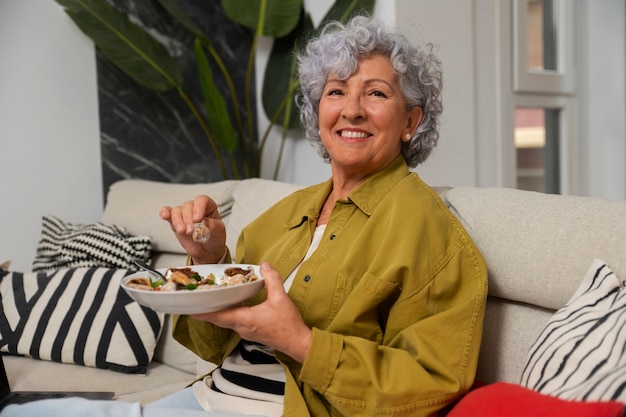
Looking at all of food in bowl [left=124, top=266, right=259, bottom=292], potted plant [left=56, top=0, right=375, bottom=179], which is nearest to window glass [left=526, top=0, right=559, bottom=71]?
potted plant [left=56, top=0, right=375, bottom=179]

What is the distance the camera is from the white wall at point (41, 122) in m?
2.93

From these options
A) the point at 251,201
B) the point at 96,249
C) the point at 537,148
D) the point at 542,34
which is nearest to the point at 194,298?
the point at 251,201

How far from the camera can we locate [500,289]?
149 cm

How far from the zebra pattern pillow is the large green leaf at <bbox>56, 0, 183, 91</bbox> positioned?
219 centimetres

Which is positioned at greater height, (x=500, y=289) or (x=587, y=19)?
(x=587, y=19)

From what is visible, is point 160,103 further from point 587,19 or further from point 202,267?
point 587,19

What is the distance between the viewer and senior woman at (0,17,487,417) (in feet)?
4.08

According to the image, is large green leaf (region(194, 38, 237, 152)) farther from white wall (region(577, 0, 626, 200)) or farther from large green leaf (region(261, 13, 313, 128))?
white wall (region(577, 0, 626, 200))

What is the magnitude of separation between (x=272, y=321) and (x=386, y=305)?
0.29 metres

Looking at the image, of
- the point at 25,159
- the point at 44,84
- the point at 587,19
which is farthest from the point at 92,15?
the point at 587,19

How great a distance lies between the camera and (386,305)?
1402mm

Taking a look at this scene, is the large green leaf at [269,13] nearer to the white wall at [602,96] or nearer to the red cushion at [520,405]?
the white wall at [602,96]

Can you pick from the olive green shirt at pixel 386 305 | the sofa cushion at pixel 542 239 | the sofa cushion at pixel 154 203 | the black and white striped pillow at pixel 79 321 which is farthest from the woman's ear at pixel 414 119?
the black and white striped pillow at pixel 79 321

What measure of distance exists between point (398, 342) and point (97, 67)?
2.28 metres
